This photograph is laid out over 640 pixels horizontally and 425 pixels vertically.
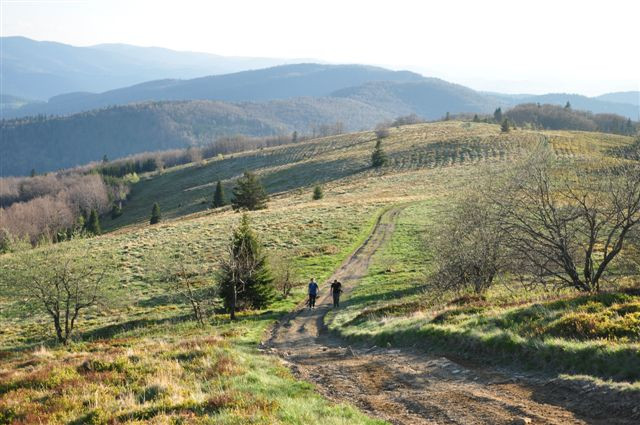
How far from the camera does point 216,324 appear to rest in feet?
86.1

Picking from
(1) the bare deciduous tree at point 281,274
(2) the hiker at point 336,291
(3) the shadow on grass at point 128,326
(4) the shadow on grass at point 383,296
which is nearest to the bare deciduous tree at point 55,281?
(3) the shadow on grass at point 128,326

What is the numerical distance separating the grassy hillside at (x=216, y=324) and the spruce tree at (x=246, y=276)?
3.59 ft

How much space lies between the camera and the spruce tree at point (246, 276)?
28703mm

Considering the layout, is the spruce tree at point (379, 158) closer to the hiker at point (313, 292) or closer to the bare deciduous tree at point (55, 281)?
the hiker at point (313, 292)

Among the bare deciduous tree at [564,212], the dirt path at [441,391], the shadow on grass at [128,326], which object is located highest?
the bare deciduous tree at [564,212]

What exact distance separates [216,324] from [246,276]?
366 cm

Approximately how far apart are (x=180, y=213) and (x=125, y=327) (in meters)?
88.5

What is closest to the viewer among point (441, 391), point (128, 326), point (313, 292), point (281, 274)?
point (441, 391)

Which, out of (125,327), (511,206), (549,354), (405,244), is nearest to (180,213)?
(405,244)

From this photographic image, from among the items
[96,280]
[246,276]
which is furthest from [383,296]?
[96,280]

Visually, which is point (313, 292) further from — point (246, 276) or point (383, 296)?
point (383, 296)

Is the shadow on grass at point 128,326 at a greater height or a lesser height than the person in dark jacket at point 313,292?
lesser

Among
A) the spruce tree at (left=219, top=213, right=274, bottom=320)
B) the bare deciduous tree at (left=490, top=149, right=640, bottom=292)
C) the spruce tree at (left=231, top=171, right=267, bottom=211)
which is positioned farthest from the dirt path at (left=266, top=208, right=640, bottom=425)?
the spruce tree at (left=231, top=171, right=267, bottom=211)

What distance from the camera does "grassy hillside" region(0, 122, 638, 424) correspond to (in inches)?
424
